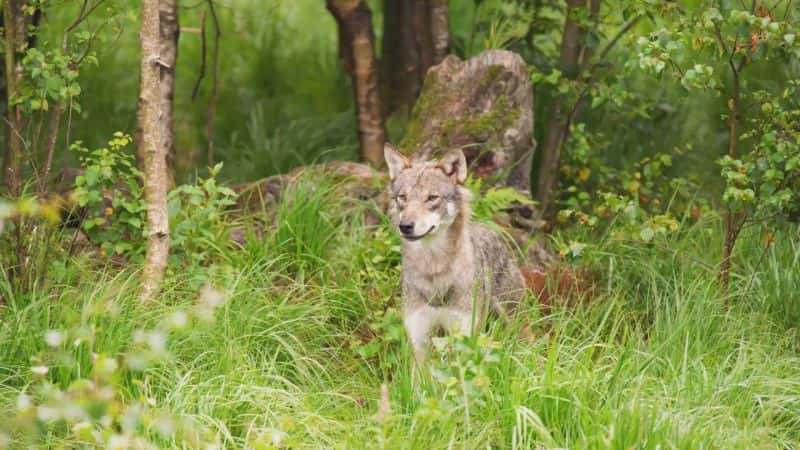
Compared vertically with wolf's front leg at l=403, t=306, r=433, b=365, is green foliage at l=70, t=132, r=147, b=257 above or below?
above

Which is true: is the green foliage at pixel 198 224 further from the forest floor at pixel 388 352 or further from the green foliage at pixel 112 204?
the green foliage at pixel 112 204

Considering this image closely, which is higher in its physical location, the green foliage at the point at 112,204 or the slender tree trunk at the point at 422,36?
the slender tree trunk at the point at 422,36

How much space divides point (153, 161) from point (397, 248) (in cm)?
143

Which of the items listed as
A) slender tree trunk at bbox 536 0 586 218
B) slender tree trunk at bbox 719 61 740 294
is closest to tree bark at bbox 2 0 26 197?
→ slender tree trunk at bbox 536 0 586 218

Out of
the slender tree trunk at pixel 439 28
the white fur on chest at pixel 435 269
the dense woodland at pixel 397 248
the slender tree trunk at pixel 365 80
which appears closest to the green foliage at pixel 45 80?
the dense woodland at pixel 397 248

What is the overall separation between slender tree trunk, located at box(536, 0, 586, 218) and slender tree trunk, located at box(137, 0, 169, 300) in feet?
9.80

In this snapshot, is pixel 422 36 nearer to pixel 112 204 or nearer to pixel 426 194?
pixel 426 194

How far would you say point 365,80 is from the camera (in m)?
8.38

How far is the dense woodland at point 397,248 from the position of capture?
491 centimetres

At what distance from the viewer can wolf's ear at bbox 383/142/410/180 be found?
632cm

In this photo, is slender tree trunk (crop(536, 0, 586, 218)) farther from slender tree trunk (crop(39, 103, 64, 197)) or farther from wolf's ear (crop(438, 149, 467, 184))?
slender tree trunk (crop(39, 103, 64, 197))

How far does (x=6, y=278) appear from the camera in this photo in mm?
5918

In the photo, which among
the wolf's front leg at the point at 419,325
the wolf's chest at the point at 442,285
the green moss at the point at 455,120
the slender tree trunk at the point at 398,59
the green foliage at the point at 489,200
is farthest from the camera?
the slender tree trunk at the point at 398,59

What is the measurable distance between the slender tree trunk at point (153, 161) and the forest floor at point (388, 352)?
0.53ft
